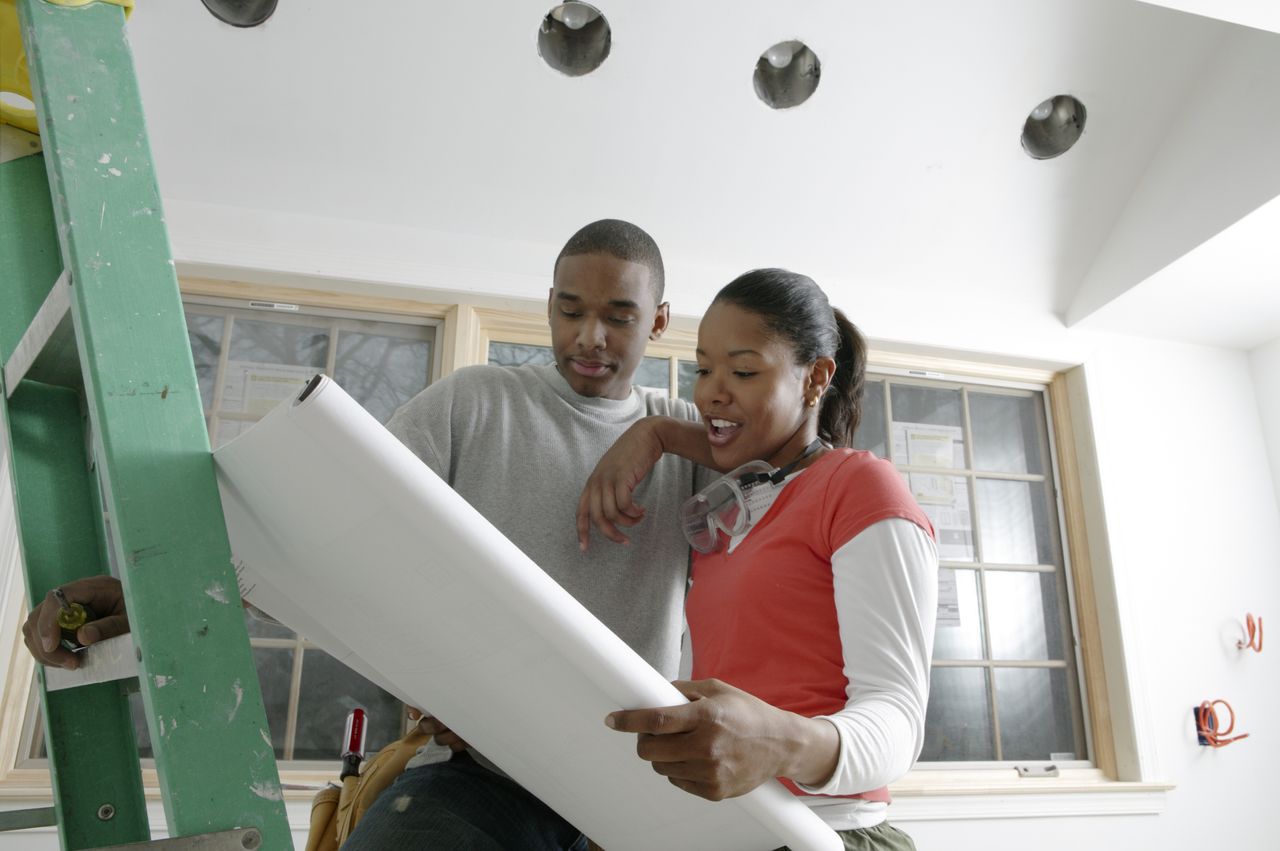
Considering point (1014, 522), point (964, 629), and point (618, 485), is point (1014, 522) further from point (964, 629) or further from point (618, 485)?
point (618, 485)

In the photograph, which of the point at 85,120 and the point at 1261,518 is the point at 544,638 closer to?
the point at 85,120

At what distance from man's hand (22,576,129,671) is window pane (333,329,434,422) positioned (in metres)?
1.96

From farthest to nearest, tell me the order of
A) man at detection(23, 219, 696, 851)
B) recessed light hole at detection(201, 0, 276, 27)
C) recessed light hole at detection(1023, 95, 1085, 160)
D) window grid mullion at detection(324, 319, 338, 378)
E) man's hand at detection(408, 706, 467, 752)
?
recessed light hole at detection(1023, 95, 1085, 160) < window grid mullion at detection(324, 319, 338, 378) < recessed light hole at detection(201, 0, 276, 27) < man at detection(23, 219, 696, 851) < man's hand at detection(408, 706, 467, 752)

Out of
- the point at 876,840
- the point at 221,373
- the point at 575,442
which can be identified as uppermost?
the point at 221,373

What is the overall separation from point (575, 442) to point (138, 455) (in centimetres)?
79

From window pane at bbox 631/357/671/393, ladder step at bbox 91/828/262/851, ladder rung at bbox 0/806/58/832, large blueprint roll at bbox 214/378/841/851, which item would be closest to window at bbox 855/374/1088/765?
window pane at bbox 631/357/671/393

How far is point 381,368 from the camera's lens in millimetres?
2672

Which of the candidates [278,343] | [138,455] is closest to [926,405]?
[278,343]

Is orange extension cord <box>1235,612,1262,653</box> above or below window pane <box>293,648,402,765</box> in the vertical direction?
above

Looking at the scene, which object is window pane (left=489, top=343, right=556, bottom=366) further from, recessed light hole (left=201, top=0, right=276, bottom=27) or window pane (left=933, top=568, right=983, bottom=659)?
window pane (left=933, top=568, right=983, bottom=659)

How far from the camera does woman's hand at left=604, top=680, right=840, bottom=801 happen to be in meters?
0.53

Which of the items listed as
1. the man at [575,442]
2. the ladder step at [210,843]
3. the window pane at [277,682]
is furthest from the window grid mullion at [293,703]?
the ladder step at [210,843]

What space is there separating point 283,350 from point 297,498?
7.49 feet

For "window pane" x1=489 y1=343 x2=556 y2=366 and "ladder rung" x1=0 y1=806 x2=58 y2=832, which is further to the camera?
"window pane" x1=489 y1=343 x2=556 y2=366
